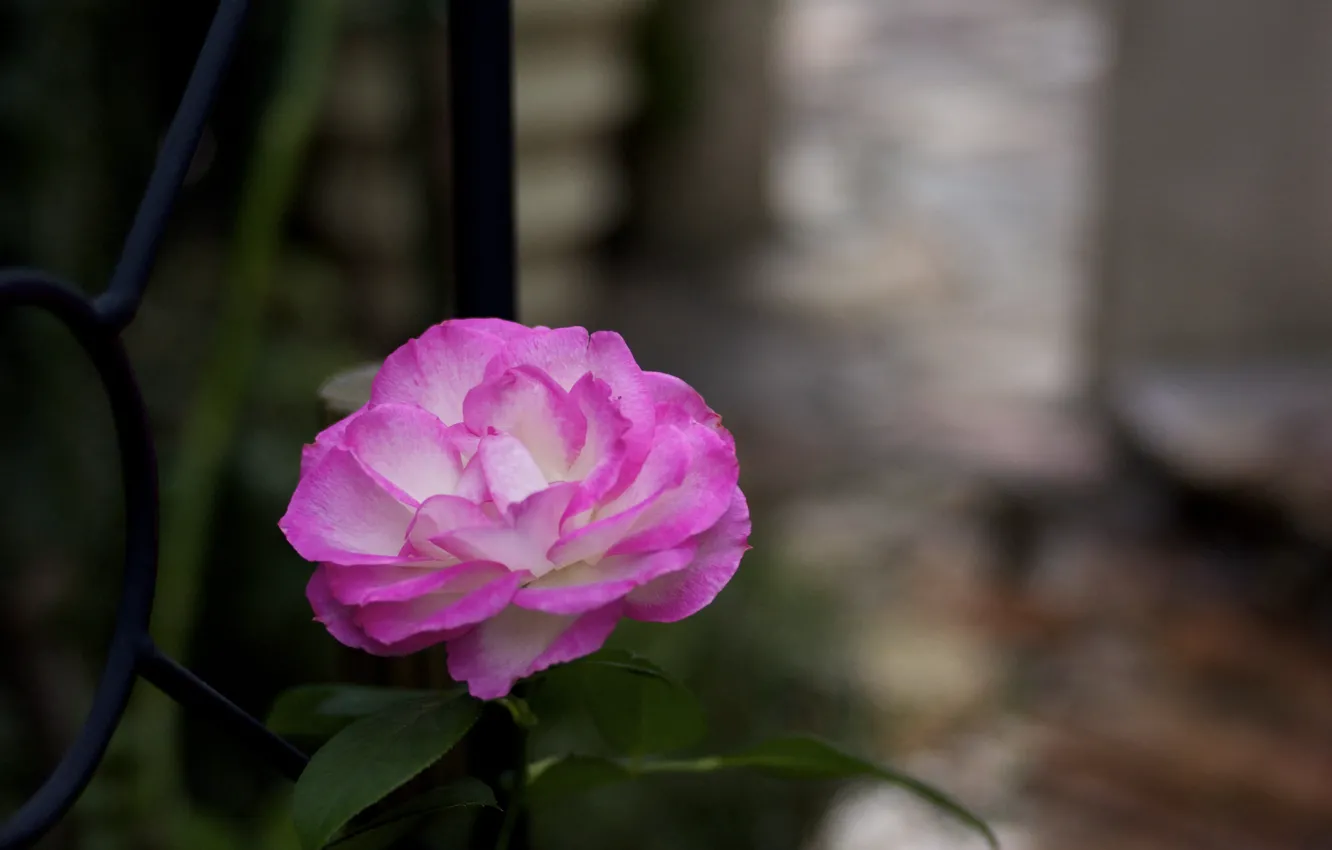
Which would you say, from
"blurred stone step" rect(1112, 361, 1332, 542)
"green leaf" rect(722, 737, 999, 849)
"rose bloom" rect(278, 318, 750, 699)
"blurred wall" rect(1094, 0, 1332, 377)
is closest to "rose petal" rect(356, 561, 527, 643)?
"rose bloom" rect(278, 318, 750, 699)

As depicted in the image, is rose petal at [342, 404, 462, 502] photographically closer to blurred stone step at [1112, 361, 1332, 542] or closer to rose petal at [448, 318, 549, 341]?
rose petal at [448, 318, 549, 341]

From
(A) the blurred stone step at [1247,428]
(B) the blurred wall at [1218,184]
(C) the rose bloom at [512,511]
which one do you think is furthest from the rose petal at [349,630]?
(B) the blurred wall at [1218,184]

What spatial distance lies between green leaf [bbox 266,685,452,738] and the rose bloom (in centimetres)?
6

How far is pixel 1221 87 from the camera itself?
2467mm

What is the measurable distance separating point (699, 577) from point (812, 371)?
8.62 feet

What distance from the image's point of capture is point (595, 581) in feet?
0.89

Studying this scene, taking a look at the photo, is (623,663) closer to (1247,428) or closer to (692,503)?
(692,503)

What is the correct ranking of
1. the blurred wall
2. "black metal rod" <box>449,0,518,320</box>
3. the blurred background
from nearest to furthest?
"black metal rod" <box>449,0,518,320</box> → the blurred background → the blurred wall

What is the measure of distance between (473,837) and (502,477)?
0.12m

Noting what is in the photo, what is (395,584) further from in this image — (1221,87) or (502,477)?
(1221,87)

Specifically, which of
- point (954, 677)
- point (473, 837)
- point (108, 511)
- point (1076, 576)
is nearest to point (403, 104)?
point (108, 511)

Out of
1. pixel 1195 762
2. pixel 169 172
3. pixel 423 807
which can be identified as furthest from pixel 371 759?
pixel 1195 762

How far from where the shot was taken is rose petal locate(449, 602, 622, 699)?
0.87 ft

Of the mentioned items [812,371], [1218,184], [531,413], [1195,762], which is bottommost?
[1195,762]
